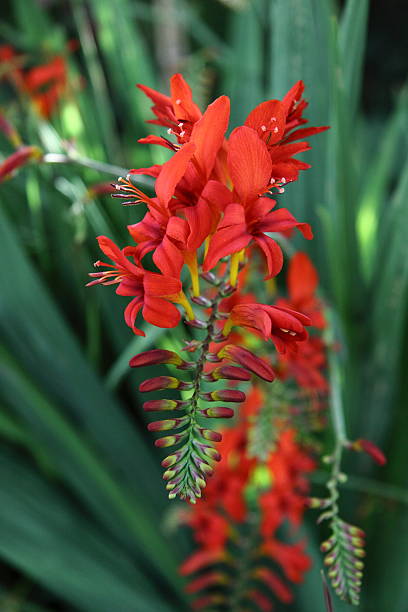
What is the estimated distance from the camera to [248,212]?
38 cm

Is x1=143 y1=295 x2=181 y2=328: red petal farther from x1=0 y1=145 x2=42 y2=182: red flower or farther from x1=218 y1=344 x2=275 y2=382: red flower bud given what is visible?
x1=0 y1=145 x2=42 y2=182: red flower

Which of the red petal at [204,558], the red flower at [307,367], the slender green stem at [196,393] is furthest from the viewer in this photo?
the red petal at [204,558]

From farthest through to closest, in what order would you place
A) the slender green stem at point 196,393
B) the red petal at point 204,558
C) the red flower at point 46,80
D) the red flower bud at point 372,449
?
the red flower at point 46,80, the red petal at point 204,558, the red flower bud at point 372,449, the slender green stem at point 196,393

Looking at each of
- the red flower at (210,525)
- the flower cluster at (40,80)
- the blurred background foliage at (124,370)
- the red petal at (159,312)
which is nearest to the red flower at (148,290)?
the red petal at (159,312)

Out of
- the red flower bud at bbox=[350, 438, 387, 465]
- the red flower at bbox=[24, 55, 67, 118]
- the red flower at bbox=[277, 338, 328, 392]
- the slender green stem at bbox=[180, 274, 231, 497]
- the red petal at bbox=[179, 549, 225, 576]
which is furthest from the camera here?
the red flower at bbox=[24, 55, 67, 118]

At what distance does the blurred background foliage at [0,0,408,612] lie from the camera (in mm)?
789

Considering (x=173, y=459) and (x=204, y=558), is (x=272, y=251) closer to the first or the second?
(x=173, y=459)

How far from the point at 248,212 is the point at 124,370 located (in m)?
0.47

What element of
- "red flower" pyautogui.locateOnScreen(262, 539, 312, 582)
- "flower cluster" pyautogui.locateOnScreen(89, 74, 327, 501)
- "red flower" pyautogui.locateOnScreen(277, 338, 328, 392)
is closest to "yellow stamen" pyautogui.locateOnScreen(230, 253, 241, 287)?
"flower cluster" pyautogui.locateOnScreen(89, 74, 327, 501)

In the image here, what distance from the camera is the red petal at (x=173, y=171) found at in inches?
13.4

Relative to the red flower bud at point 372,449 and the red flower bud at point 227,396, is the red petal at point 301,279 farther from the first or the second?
the red flower bud at point 227,396

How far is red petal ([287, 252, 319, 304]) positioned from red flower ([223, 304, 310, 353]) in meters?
0.31

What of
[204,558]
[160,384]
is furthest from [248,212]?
[204,558]

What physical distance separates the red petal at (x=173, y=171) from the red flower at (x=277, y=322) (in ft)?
0.29
